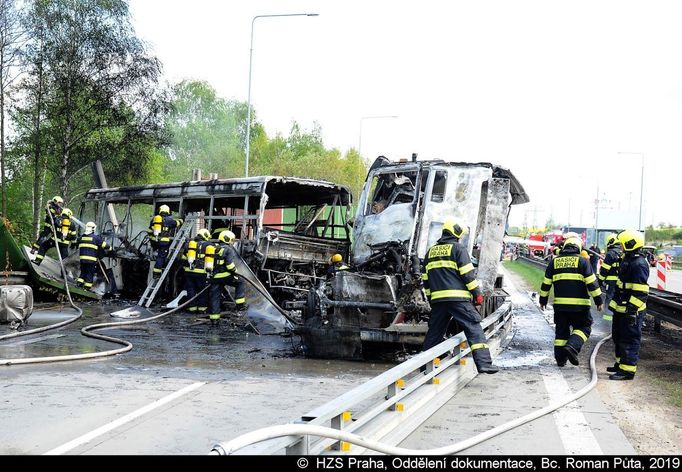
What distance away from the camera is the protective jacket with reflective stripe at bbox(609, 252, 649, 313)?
7727 mm

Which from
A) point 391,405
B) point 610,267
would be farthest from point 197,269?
point 391,405

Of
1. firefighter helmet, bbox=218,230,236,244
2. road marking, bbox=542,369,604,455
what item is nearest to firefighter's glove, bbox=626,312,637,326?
road marking, bbox=542,369,604,455

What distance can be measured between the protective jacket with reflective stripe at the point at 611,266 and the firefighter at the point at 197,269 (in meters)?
6.71

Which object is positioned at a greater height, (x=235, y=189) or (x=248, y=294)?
(x=235, y=189)

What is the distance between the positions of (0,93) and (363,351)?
1972cm

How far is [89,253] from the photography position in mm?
15094

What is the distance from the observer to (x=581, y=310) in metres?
8.05

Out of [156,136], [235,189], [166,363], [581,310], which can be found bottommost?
[166,363]

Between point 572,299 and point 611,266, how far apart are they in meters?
2.12

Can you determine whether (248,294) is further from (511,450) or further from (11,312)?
(511,450)

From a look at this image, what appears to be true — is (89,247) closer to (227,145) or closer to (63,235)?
(63,235)

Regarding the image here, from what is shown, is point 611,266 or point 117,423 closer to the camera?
point 117,423

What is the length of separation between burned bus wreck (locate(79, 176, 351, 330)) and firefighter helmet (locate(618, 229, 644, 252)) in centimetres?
550

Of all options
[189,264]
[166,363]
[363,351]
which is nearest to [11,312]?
[189,264]
